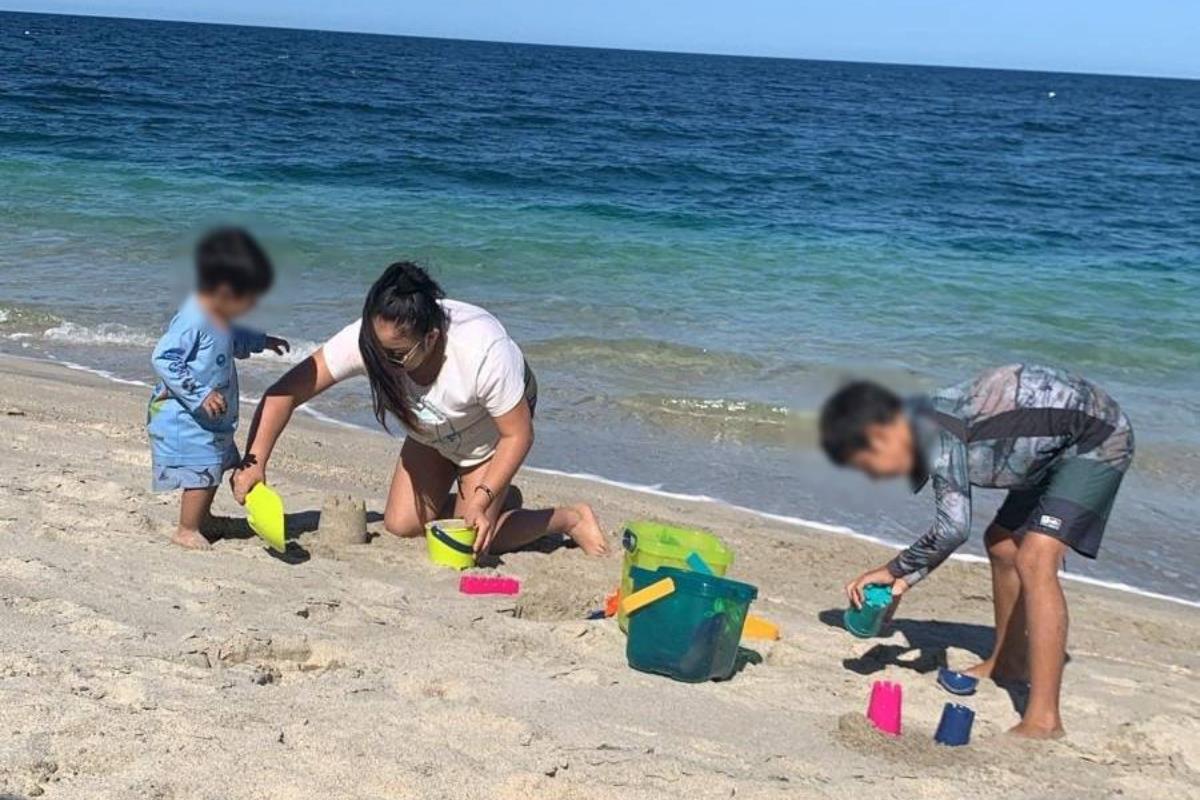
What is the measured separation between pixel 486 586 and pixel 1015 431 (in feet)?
7.10

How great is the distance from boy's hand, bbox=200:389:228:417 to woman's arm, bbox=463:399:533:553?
41.0 inches

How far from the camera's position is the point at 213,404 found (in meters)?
5.26

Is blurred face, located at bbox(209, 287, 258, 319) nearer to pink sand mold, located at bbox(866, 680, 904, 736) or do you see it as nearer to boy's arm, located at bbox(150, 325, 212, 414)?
pink sand mold, located at bbox(866, 680, 904, 736)

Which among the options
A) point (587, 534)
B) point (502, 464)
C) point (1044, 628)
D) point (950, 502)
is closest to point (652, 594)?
point (950, 502)

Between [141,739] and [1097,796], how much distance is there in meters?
2.71

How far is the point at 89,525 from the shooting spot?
5539 mm

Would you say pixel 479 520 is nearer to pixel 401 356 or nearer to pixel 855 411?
pixel 401 356

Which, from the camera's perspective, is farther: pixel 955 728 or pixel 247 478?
pixel 247 478

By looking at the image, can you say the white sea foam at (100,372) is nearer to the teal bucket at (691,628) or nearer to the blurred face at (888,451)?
the teal bucket at (691,628)

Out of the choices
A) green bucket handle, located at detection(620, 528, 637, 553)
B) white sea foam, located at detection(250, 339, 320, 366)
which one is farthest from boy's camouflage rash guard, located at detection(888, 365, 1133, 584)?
white sea foam, located at detection(250, 339, 320, 366)

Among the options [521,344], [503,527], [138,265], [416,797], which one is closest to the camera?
[416,797]

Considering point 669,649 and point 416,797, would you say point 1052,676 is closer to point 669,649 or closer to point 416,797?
point 669,649

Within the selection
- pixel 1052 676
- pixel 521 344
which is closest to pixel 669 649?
pixel 1052 676

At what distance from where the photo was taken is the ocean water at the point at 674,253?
812cm
